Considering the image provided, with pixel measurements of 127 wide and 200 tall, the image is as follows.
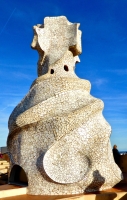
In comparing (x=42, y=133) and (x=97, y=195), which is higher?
(x=42, y=133)

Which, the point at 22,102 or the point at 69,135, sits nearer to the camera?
the point at 69,135

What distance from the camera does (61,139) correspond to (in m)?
8.43

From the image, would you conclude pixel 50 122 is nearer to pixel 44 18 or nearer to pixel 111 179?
pixel 111 179

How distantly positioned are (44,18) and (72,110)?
15.7 feet

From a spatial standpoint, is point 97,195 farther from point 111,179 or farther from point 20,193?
point 20,193

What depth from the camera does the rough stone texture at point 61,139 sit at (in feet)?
26.9

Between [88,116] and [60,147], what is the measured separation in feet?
4.60

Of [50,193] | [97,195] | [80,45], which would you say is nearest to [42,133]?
[50,193]

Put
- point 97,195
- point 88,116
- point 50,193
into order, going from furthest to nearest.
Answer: point 88,116 < point 50,193 < point 97,195

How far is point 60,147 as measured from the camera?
27.5 feet

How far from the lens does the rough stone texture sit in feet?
26.9

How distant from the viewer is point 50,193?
26.8ft

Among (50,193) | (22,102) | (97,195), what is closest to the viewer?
(97,195)

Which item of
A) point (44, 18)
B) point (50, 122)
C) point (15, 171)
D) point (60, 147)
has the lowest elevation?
point (15, 171)
